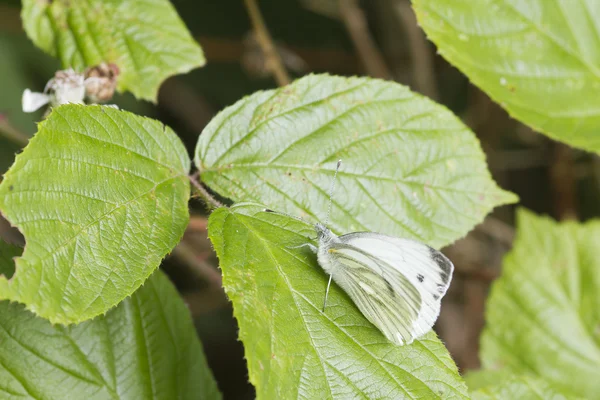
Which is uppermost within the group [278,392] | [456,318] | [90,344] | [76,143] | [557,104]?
[76,143]

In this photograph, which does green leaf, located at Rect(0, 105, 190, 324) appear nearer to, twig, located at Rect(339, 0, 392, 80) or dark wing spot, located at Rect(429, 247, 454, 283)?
dark wing spot, located at Rect(429, 247, 454, 283)

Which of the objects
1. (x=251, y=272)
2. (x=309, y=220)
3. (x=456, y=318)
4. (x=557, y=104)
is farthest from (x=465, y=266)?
(x=251, y=272)

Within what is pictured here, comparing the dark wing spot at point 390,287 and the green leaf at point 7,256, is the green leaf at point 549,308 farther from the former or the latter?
the green leaf at point 7,256

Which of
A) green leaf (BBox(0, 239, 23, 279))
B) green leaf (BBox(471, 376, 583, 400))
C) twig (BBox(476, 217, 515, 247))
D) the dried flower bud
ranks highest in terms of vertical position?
the dried flower bud

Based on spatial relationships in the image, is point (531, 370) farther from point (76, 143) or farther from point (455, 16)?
point (76, 143)

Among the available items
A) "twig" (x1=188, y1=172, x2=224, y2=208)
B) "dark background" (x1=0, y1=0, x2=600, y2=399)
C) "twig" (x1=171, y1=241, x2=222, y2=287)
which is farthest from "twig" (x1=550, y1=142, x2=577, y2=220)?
"twig" (x1=188, y1=172, x2=224, y2=208)

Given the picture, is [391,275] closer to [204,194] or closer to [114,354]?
[204,194]

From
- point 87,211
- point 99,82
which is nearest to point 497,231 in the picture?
point 99,82
